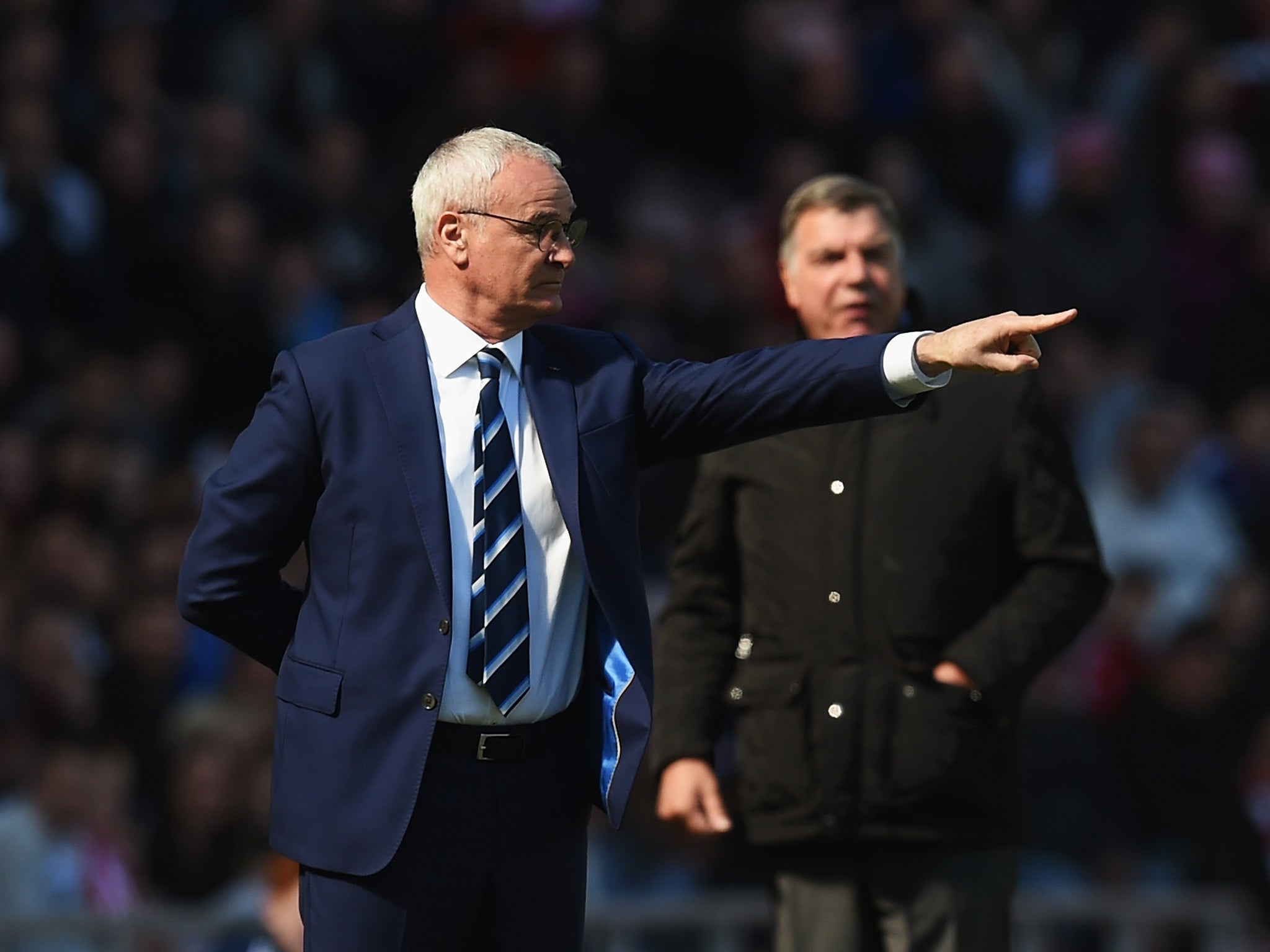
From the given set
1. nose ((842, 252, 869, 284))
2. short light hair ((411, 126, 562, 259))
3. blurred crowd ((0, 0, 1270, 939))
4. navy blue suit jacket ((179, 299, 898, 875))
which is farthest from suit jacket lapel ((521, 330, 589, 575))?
blurred crowd ((0, 0, 1270, 939))

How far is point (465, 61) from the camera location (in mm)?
10648

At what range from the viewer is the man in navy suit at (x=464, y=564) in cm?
363

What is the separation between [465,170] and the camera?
12.3ft

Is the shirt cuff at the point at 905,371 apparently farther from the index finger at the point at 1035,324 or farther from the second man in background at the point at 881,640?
the second man in background at the point at 881,640

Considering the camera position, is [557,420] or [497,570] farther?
[557,420]

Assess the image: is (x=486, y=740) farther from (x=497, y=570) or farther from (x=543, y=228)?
(x=543, y=228)

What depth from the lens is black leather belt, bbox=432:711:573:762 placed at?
3660 mm

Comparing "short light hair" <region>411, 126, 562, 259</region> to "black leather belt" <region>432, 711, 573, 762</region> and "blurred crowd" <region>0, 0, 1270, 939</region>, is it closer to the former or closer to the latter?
"black leather belt" <region>432, 711, 573, 762</region>

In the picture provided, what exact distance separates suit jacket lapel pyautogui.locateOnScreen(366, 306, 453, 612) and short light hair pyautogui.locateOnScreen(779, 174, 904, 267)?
1.28 metres

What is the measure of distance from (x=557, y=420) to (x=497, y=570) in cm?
29

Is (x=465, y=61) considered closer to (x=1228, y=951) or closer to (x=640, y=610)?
(x=1228, y=951)

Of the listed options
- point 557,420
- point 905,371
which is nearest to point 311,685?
point 557,420

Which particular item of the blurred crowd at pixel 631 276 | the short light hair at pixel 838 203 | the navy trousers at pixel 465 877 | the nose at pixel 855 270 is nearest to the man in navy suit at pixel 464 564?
the navy trousers at pixel 465 877

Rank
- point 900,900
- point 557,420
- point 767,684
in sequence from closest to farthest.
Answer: point 557,420 → point 900,900 → point 767,684
